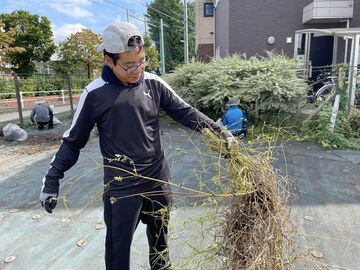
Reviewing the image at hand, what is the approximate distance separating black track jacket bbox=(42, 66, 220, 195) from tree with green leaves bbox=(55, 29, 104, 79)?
63.4 ft

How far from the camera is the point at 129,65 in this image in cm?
173

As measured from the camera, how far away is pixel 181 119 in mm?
2090

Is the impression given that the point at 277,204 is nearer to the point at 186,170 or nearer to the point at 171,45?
the point at 186,170

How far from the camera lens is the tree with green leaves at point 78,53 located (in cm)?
2017

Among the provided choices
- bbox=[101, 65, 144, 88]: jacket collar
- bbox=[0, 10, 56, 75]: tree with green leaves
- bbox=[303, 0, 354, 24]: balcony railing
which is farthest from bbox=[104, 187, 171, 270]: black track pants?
bbox=[0, 10, 56, 75]: tree with green leaves

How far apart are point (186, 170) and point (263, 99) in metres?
3.16

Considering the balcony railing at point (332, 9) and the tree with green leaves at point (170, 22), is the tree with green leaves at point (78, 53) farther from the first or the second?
the tree with green leaves at point (170, 22)

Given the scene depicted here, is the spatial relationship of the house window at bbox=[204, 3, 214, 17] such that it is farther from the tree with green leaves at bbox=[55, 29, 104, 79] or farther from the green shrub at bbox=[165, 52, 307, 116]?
the green shrub at bbox=[165, 52, 307, 116]

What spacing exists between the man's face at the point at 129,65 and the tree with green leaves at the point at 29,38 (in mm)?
17716

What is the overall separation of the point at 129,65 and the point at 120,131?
0.34 m

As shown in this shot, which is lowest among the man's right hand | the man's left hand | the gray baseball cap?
the man's right hand

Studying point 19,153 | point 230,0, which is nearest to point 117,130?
point 19,153

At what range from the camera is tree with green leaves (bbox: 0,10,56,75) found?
1766cm

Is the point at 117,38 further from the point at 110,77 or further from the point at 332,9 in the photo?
the point at 332,9
